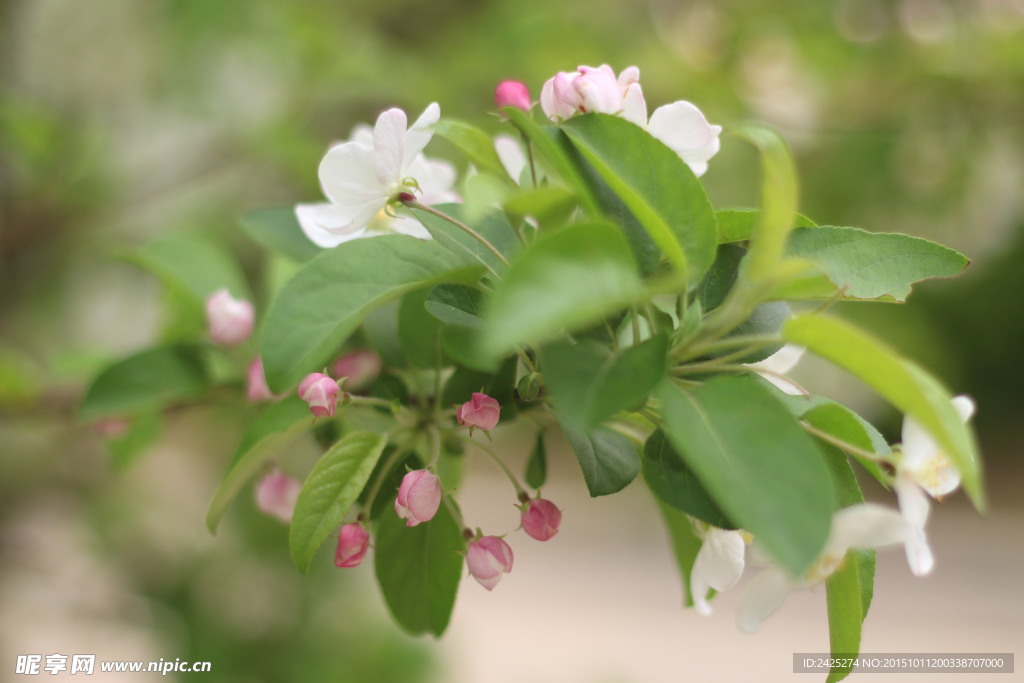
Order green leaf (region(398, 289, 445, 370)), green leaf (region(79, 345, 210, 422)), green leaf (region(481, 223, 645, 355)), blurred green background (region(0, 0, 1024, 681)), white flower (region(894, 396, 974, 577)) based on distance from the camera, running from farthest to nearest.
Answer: blurred green background (region(0, 0, 1024, 681))
green leaf (region(79, 345, 210, 422))
green leaf (region(398, 289, 445, 370))
white flower (region(894, 396, 974, 577))
green leaf (region(481, 223, 645, 355))

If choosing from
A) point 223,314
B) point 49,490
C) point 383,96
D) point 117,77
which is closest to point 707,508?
point 223,314

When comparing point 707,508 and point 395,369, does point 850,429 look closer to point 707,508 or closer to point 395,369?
point 707,508

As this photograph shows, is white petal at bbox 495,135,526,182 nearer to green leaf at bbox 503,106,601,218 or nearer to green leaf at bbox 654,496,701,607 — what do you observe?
green leaf at bbox 503,106,601,218

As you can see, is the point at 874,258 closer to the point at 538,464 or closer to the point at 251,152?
the point at 538,464

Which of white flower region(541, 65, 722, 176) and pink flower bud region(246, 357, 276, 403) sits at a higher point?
white flower region(541, 65, 722, 176)

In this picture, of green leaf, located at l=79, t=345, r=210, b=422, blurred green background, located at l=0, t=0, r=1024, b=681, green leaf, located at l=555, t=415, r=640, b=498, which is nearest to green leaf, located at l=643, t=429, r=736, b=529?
green leaf, located at l=555, t=415, r=640, b=498

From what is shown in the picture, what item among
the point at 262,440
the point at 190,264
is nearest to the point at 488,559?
the point at 262,440
